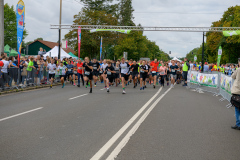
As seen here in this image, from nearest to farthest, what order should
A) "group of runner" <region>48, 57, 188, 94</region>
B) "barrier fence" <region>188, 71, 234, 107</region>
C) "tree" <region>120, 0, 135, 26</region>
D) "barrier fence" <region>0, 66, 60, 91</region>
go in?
"barrier fence" <region>188, 71, 234, 107</region> → "barrier fence" <region>0, 66, 60, 91</region> → "group of runner" <region>48, 57, 188, 94</region> → "tree" <region>120, 0, 135, 26</region>

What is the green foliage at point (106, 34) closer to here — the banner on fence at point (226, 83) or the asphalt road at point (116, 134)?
the banner on fence at point (226, 83)

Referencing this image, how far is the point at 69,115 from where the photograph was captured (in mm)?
8781

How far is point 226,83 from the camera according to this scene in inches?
546

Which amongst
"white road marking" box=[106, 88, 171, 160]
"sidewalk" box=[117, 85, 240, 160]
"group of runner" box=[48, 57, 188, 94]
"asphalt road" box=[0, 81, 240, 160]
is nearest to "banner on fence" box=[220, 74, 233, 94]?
"asphalt road" box=[0, 81, 240, 160]

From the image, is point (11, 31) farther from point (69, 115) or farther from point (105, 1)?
point (69, 115)

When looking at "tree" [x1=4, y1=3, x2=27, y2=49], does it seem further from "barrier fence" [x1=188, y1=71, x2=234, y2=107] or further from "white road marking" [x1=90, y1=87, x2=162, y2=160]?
"white road marking" [x1=90, y1=87, x2=162, y2=160]

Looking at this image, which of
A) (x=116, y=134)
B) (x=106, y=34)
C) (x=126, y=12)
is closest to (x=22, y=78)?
(x=116, y=134)

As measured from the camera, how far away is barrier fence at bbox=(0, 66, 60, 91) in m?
15.9

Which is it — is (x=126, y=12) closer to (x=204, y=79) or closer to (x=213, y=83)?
(x=204, y=79)

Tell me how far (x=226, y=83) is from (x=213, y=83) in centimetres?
308

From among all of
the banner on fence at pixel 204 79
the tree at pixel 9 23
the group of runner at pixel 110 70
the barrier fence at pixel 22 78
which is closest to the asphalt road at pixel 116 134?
Result: the barrier fence at pixel 22 78

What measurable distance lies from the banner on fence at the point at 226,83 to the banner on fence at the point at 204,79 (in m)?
1.28

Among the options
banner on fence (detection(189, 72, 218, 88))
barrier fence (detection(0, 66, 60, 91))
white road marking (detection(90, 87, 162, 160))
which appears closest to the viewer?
white road marking (detection(90, 87, 162, 160))

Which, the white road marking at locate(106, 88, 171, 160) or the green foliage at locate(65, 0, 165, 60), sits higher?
the green foliage at locate(65, 0, 165, 60)
